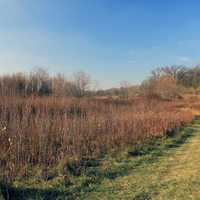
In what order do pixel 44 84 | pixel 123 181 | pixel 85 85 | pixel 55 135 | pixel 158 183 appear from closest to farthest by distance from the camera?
pixel 158 183
pixel 123 181
pixel 55 135
pixel 44 84
pixel 85 85

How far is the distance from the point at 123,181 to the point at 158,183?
1.82 ft

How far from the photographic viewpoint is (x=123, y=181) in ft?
14.0

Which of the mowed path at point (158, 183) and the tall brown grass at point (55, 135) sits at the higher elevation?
the tall brown grass at point (55, 135)

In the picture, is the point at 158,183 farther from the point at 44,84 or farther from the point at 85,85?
the point at 85,85

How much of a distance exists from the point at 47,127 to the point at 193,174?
2.98 meters

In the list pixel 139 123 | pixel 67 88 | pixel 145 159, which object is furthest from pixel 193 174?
pixel 67 88

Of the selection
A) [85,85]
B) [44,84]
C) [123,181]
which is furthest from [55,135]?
[85,85]

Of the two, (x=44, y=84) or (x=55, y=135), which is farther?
(x=44, y=84)

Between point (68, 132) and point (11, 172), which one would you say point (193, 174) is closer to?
point (68, 132)

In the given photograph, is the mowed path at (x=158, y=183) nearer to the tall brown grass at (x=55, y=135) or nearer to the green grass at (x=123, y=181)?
the green grass at (x=123, y=181)

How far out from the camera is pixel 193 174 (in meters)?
4.67

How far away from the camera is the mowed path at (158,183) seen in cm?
363

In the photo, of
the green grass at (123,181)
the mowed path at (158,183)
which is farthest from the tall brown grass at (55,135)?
the mowed path at (158,183)

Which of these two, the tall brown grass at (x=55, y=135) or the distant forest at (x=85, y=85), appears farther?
the distant forest at (x=85, y=85)
